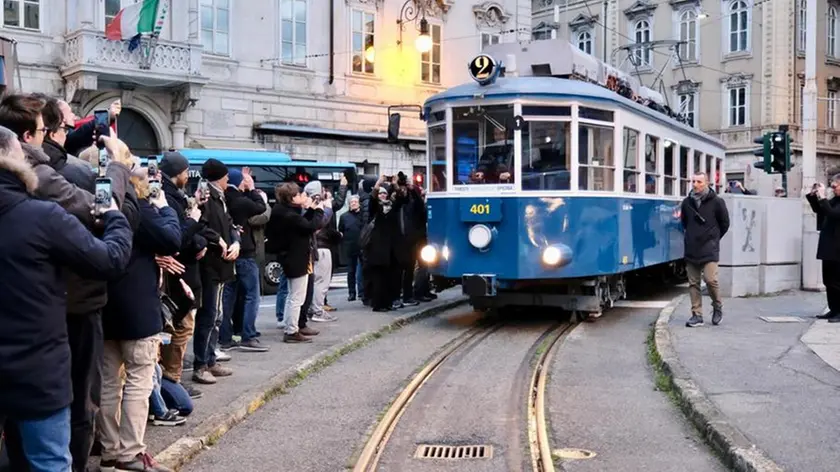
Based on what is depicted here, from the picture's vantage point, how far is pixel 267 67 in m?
24.5

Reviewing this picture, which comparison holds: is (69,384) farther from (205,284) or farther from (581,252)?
(581,252)

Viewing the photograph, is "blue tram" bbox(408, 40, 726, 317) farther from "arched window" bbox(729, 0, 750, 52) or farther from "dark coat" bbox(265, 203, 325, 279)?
"arched window" bbox(729, 0, 750, 52)

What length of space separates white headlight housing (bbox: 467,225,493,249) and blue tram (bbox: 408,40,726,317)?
12 mm

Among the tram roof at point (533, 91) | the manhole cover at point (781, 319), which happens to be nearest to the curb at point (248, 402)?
the tram roof at point (533, 91)

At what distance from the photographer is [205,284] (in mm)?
7672

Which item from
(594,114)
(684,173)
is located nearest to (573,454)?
(594,114)

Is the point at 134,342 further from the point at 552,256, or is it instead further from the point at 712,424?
the point at 552,256

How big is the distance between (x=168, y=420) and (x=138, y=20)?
15694mm

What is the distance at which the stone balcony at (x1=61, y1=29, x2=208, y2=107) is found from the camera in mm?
20375

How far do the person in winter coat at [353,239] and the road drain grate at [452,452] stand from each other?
25.4ft

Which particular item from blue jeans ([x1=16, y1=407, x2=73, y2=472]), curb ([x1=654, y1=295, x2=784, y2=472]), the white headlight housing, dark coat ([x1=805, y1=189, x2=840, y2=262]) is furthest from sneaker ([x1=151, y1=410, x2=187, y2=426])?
dark coat ([x1=805, y1=189, x2=840, y2=262])

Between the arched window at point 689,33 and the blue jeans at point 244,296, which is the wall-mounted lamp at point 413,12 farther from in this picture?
the arched window at point 689,33

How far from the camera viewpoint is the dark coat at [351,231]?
1424cm

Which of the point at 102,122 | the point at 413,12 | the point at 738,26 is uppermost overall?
the point at 738,26
